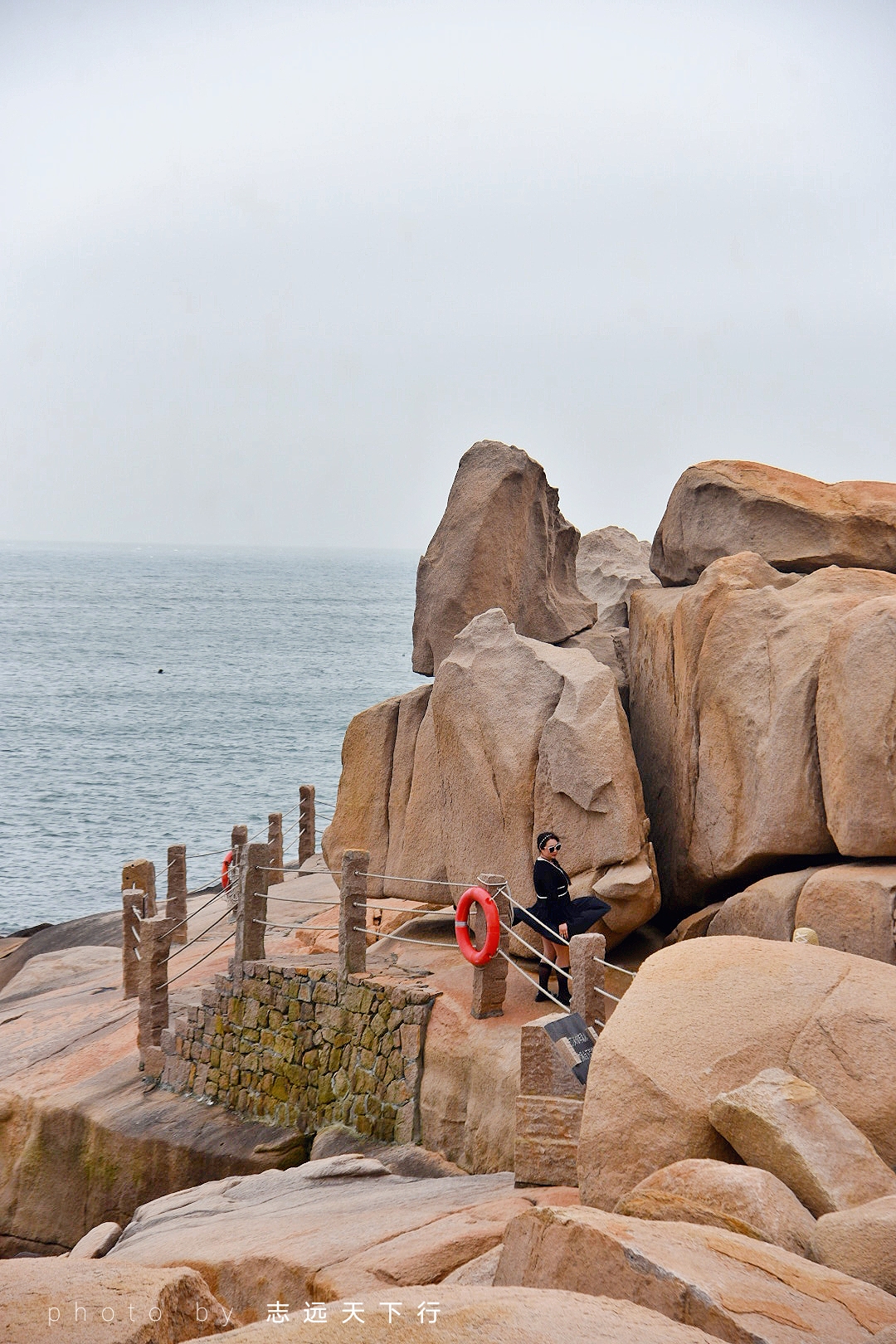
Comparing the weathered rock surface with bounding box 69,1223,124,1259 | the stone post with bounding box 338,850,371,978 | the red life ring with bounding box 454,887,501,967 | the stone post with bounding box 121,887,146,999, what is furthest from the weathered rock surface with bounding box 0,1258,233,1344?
the stone post with bounding box 121,887,146,999

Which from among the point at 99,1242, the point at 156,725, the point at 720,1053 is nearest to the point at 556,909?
the point at 720,1053

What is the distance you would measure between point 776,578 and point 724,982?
695 cm

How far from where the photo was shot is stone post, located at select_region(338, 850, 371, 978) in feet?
41.5

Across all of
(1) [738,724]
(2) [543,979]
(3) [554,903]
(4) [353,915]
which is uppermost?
(1) [738,724]

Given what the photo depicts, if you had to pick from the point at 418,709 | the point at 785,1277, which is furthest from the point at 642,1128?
the point at 418,709

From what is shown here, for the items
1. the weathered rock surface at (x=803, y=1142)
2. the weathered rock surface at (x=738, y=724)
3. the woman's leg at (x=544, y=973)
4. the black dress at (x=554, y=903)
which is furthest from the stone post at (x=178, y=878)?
the weathered rock surface at (x=803, y=1142)

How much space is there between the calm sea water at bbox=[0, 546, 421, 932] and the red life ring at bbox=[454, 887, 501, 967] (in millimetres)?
17331

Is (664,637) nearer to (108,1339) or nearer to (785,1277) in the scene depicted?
(785,1277)

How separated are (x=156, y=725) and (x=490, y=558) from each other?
131ft

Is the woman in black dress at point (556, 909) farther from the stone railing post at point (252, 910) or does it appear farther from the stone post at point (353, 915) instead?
the stone railing post at point (252, 910)

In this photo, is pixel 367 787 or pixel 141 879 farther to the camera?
pixel 141 879

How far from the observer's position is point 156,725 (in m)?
53.6

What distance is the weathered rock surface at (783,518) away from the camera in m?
14.1

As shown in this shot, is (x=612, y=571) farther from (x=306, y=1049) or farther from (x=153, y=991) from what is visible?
(x=306, y=1049)
